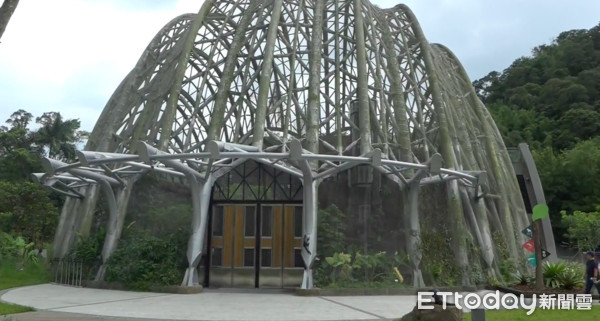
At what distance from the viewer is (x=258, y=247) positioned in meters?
22.5

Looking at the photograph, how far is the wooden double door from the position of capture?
2238 cm

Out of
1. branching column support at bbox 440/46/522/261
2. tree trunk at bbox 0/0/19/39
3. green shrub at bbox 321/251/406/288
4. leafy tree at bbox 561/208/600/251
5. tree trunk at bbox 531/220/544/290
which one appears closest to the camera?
tree trunk at bbox 0/0/19/39

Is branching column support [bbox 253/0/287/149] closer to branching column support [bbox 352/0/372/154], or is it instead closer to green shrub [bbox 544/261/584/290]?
branching column support [bbox 352/0/372/154]

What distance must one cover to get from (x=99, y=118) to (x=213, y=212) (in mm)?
9303

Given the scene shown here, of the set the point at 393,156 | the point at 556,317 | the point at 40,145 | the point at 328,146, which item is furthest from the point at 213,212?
the point at 40,145

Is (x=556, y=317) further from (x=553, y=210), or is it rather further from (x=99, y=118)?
(x=553, y=210)

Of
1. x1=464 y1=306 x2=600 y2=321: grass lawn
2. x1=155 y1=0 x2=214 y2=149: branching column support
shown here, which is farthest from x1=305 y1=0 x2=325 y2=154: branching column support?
x1=464 y1=306 x2=600 y2=321: grass lawn

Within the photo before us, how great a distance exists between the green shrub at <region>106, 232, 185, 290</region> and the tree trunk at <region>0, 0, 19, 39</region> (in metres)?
13.2

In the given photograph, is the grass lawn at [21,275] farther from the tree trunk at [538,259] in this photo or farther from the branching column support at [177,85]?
the tree trunk at [538,259]

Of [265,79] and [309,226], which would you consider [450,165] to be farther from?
[265,79]

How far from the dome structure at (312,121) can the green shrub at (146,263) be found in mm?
674

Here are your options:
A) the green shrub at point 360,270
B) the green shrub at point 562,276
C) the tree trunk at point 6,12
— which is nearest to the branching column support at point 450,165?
the green shrub at point 360,270

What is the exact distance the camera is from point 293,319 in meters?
13.2

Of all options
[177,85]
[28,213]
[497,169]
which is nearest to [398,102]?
[497,169]
